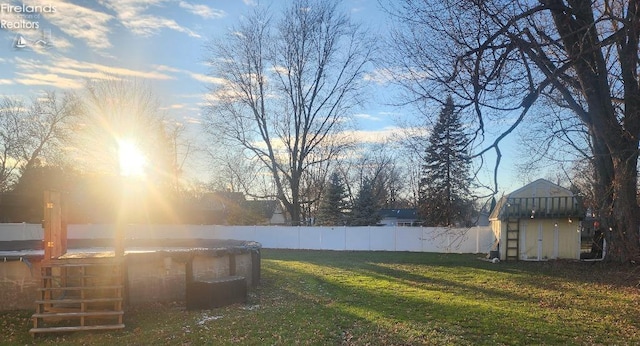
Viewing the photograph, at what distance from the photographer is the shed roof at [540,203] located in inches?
716

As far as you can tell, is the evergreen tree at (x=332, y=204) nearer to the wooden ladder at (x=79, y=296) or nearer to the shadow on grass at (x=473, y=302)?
the shadow on grass at (x=473, y=302)

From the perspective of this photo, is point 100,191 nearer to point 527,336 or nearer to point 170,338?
point 170,338

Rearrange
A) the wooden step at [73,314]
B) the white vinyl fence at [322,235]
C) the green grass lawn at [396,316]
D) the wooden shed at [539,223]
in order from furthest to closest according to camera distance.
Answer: the white vinyl fence at [322,235] < the wooden shed at [539,223] < the wooden step at [73,314] < the green grass lawn at [396,316]

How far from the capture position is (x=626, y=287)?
10.7m

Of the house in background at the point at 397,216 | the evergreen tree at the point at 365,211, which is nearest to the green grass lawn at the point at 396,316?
the evergreen tree at the point at 365,211

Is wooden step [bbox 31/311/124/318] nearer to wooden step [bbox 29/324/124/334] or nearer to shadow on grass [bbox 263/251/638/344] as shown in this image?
wooden step [bbox 29/324/124/334]

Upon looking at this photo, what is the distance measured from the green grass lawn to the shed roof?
6.33m

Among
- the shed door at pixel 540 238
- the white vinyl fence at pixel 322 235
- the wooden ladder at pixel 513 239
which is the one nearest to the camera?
the shed door at pixel 540 238

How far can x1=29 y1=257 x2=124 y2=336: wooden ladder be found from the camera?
6682 millimetres

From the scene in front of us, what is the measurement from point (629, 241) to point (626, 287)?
1694 mm

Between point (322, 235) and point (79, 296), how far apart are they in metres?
18.0

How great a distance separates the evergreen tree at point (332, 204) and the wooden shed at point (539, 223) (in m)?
17.5

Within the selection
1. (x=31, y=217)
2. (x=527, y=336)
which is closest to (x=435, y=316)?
(x=527, y=336)
